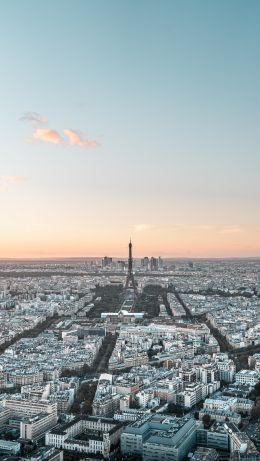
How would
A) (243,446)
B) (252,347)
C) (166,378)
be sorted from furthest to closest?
(252,347)
(166,378)
(243,446)

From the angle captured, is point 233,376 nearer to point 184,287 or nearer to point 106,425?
point 106,425

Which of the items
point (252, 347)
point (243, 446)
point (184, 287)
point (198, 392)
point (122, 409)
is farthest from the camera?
point (184, 287)

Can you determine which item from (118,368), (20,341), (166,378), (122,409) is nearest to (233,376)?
(166,378)

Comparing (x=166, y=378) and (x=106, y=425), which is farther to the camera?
(x=166, y=378)

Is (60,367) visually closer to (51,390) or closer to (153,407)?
(51,390)

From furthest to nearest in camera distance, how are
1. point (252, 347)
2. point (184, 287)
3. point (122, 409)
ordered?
point (184, 287)
point (252, 347)
point (122, 409)

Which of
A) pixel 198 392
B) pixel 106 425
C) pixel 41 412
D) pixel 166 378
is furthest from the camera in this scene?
pixel 166 378

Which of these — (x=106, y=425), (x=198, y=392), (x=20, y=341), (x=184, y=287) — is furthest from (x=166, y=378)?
(x=184, y=287)

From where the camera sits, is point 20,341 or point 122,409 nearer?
point 122,409
